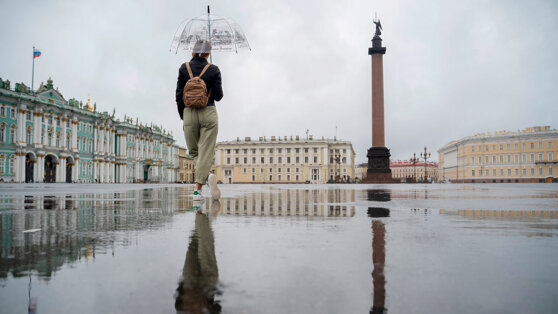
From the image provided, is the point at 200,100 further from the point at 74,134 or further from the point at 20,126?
the point at 74,134

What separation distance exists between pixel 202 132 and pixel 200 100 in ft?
Answer: 1.69

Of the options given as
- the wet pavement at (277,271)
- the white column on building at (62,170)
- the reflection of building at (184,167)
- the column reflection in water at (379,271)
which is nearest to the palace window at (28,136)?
the white column on building at (62,170)

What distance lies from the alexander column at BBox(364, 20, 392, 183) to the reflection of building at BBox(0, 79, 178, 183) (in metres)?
40.5

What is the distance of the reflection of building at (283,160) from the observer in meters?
102

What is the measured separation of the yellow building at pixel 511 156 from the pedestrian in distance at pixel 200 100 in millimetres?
91497

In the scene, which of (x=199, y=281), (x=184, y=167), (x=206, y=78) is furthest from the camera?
(x=184, y=167)

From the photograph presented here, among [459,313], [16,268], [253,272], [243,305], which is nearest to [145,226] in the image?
[16,268]

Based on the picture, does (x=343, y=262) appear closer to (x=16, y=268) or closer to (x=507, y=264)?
(x=507, y=264)

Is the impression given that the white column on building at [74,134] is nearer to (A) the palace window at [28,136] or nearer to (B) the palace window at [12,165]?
(A) the palace window at [28,136]

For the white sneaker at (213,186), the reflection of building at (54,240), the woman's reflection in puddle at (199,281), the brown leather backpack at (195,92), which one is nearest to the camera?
the woman's reflection in puddle at (199,281)

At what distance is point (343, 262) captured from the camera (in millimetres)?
1751

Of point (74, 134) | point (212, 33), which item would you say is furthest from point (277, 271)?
point (74, 134)

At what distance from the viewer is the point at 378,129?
40812 millimetres

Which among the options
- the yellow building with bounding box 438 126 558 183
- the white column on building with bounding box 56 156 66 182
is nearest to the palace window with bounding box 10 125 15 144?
the white column on building with bounding box 56 156 66 182
